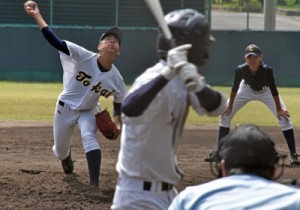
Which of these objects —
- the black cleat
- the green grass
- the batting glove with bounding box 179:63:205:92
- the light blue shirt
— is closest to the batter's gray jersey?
the batting glove with bounding box 179:63:205:92

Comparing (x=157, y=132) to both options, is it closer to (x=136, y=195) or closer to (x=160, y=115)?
(x=160, y=115)

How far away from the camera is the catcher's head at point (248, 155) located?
9.92 feet

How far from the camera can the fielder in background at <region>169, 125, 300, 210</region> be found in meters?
2.91

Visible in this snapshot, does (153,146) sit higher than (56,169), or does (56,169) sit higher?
(153,146)

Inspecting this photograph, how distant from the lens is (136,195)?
4.62 meters

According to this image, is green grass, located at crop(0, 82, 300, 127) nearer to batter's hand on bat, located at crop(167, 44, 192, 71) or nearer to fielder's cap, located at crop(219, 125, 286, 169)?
batter's hand on bat, located at crop(167, 44, 192, 71)

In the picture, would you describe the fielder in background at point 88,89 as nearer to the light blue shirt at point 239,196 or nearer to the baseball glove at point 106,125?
the baseball glove at point 106,125

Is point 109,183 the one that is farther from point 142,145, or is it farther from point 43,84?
point 43,84

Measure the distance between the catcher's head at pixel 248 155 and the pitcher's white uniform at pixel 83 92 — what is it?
5.90m

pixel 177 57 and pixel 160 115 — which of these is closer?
pixel 177 57

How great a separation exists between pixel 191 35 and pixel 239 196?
1651 millimetres

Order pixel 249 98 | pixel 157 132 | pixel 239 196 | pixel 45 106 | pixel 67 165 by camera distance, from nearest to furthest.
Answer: pixel 239 196
pixel 157 132
pixel 67 165
pixel 249 98
pixel 45 106

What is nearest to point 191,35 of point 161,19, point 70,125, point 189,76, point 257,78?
point 161,19

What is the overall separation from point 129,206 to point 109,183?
4780 millimetres
